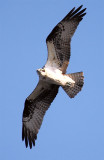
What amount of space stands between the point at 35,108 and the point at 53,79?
126cm

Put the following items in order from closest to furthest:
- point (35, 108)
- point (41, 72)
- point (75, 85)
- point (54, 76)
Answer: point (41, 72)
point (54, 76)
point (75, 85)
point (35, 108)

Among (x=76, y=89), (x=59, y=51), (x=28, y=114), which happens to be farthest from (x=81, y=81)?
(x=28, y=114)

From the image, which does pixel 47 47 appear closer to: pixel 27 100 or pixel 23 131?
pixel 27 100

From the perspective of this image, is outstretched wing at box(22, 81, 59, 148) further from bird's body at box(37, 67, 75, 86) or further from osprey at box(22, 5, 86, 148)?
bird's body at box(37, 67, 75, 86)

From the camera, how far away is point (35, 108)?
11688mm

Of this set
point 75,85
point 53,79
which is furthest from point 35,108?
point 75,85

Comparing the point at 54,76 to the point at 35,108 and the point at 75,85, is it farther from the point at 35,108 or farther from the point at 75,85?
the point at 35,108

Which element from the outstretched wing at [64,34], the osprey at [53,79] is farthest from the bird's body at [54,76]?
the outstretched wing at [64,34]

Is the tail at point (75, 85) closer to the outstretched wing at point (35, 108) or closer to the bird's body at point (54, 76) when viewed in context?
the bird's body at point (54, 76)

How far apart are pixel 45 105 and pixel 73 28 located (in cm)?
242

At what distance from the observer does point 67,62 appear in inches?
435

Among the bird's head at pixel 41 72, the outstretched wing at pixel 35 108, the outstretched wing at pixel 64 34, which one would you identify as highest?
the outstretched wing at pixel 64 34

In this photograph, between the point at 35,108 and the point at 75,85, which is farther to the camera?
the point at 35,108

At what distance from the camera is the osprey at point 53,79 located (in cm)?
1089
